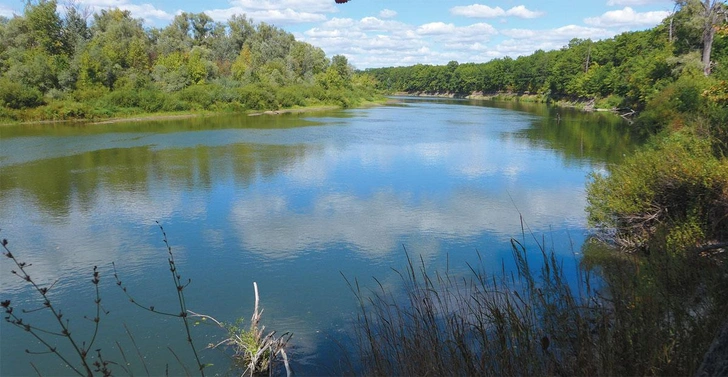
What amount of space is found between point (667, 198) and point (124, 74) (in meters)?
44.9

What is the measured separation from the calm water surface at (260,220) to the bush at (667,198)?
3.77 ft

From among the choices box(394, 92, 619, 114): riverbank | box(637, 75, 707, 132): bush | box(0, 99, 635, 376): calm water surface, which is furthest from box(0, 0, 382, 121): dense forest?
box(637, 75, 707, 132): bush

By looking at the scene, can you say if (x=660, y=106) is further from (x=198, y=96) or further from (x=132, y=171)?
(x=198, y=96)

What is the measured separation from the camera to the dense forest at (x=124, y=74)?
36656mm

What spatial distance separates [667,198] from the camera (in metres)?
8.99

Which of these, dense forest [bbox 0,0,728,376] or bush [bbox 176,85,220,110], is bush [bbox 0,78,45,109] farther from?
bush [bbox 176,85,220,110]

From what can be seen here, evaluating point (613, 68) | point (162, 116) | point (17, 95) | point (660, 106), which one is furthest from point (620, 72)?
point (17, 95)

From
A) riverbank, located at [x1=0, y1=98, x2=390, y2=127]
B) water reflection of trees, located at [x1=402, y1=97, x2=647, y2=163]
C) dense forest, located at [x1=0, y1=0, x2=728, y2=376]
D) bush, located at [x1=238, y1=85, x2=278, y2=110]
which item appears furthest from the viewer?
bush, located at [x1=238, y1=85, x2=278, y2=110]

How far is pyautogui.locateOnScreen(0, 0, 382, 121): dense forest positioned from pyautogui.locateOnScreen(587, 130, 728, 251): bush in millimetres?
36284

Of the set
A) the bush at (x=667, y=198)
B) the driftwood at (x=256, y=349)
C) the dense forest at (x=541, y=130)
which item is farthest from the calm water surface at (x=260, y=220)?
the bush at (x=667, y=198)

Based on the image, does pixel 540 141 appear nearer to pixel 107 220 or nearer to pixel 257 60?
pixel 107 220

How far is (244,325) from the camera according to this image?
736 centimetres

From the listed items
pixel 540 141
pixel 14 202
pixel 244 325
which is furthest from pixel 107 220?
pixel 540 141

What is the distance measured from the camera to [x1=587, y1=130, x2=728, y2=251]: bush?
26.6 feet
